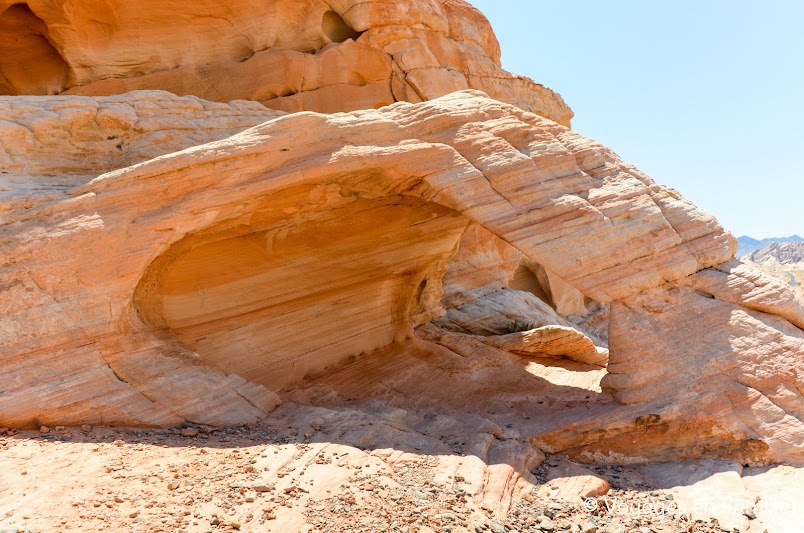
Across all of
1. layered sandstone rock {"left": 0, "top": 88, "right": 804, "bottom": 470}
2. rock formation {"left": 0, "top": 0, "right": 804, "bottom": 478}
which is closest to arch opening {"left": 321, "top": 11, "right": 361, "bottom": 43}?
rock formation {"left": 0, "top": 0, "right": 804, "bottom": 478}

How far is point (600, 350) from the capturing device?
15766mm

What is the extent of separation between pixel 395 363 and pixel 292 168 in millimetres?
5340

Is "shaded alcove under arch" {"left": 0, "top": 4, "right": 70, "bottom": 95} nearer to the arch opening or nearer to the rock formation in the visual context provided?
the rock formation

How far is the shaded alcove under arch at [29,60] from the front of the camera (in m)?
15.1

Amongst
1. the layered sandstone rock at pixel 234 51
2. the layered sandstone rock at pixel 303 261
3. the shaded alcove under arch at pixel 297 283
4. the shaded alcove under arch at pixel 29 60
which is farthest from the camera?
the shaded alcove under arch at pixel 29 60

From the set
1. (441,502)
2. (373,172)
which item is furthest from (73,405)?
(373,172)

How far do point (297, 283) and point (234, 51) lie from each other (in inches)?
322

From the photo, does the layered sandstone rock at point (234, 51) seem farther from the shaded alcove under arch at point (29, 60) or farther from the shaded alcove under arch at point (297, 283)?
the shaded alcove under arch at point (297, 283)

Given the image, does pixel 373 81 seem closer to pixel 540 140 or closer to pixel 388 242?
pixel 388 242

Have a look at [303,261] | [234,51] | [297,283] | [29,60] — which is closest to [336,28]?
[234,51]

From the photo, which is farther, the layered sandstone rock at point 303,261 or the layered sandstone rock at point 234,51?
the layered sandstone rock at point 234,51

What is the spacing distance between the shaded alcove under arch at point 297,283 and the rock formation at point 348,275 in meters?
0.04

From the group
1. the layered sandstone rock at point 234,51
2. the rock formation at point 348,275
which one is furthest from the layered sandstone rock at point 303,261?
the layered sandstone rock at point 234,51

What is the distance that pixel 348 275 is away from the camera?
12125 millimetres
